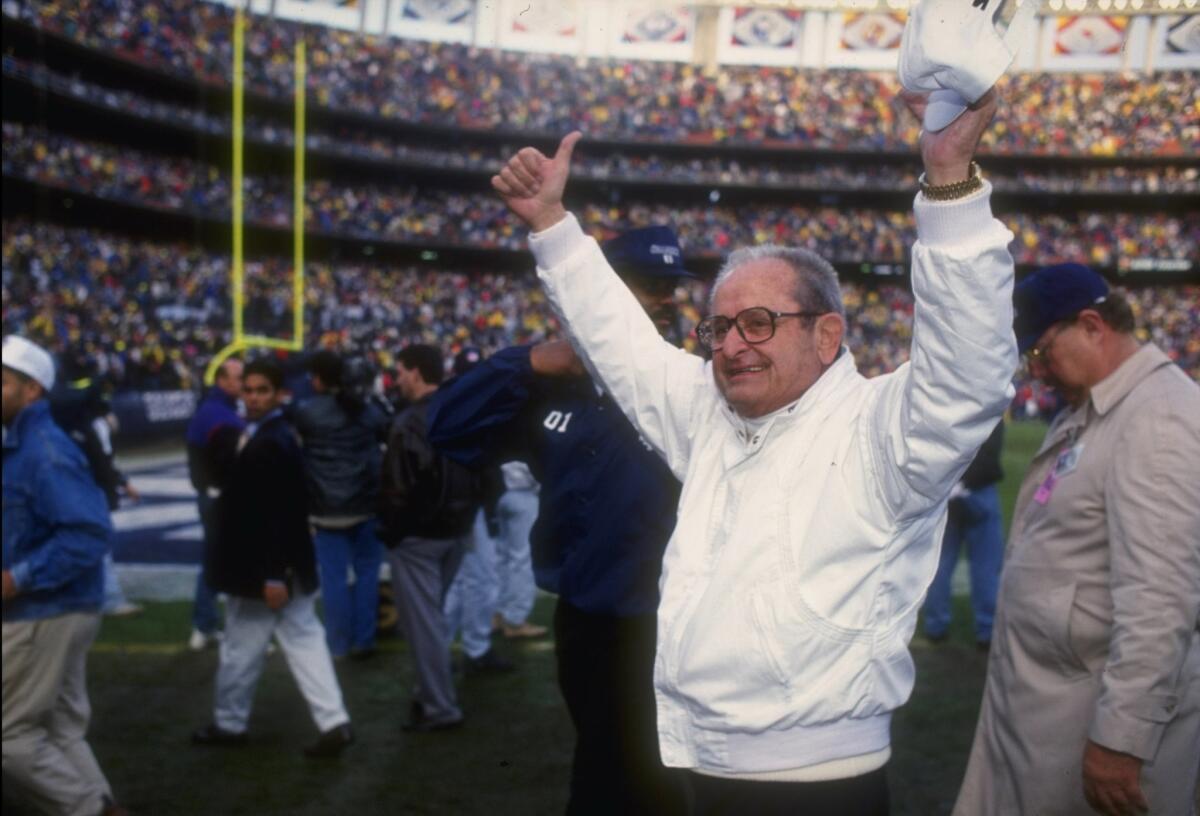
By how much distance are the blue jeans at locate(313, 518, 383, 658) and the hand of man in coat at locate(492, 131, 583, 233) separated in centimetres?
467

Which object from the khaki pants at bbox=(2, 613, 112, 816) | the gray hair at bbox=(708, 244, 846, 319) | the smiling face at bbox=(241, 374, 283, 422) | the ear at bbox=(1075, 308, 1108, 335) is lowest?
the khaki pants at bbox=(2, 613, 112, 816)

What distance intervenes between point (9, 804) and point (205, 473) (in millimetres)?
2681

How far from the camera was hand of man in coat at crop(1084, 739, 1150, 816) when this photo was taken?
7.38 feet

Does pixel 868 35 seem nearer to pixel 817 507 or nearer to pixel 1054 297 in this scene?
pixel 1054 297

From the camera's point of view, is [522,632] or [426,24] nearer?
[522,632]

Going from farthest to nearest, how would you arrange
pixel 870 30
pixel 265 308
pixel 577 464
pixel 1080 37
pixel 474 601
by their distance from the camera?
pixel 870 30
pixel 1080 37
pixel 265 308
pixel 474 601
pixel 577 464

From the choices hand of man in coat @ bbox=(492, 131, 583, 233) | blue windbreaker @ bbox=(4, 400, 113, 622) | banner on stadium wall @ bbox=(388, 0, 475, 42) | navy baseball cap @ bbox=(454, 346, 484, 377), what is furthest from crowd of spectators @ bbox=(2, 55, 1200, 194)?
hand of man in coat @ bbox=(492, 131, 583, 233)

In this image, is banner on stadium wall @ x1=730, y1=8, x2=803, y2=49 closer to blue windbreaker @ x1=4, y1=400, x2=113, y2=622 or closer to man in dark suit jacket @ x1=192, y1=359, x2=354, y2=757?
man in dark suit jacket @ x1=192, y1=359, x2=354, y2=757

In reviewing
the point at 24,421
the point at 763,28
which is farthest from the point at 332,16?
the point at 24,421

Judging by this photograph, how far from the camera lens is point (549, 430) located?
3.11 m

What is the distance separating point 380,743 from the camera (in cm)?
533

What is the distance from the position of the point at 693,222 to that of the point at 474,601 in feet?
133

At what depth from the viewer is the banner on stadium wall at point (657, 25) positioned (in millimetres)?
42062

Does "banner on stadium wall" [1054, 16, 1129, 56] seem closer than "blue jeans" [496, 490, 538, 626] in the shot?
No
